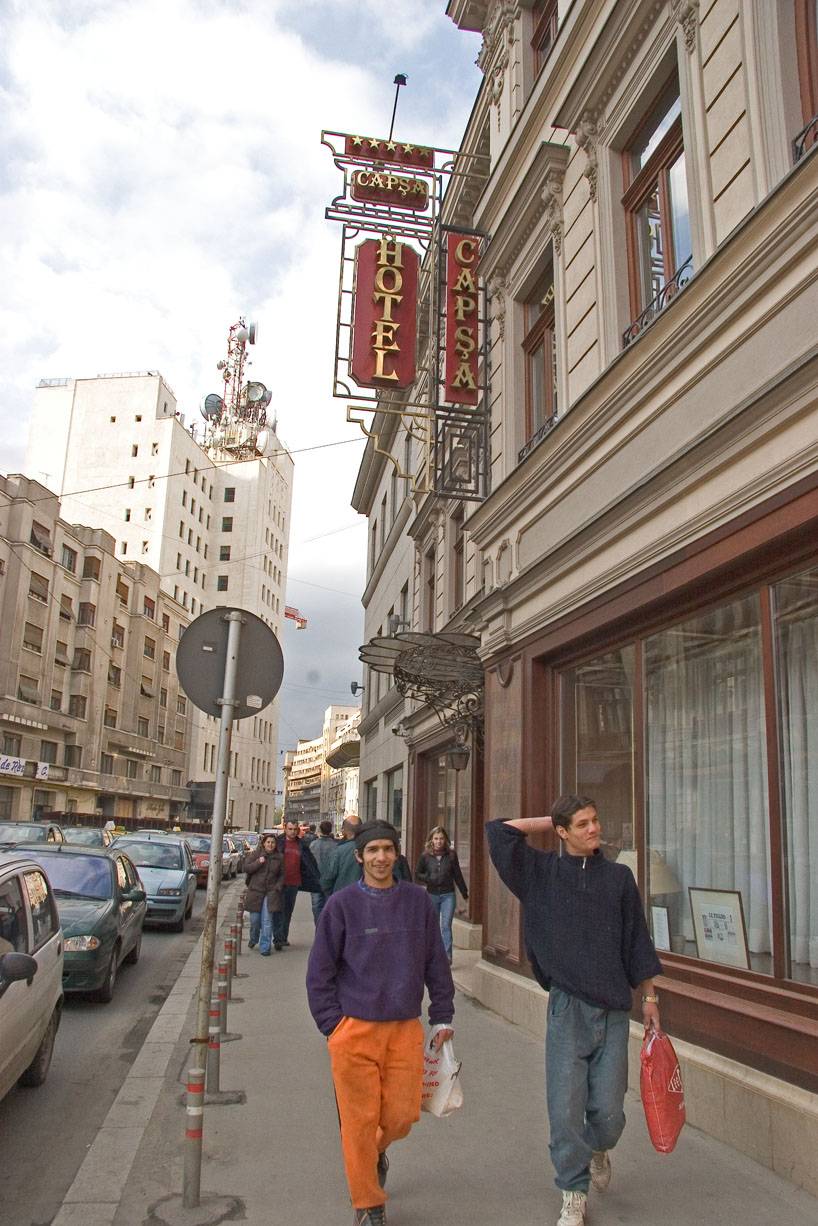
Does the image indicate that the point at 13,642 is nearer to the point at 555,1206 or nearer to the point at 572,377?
the point at 572,377

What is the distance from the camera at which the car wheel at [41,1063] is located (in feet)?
20.9

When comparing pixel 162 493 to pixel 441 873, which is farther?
pixel 162 493

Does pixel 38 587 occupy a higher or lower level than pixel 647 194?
higher

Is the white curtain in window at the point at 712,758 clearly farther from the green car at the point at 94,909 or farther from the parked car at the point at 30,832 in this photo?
the parked car at the point at 30,832

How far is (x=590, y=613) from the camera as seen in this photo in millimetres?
7934

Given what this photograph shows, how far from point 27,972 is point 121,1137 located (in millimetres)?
1103

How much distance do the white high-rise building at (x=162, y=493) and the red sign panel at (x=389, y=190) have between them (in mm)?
57495

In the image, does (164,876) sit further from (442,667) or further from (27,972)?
(27,972)

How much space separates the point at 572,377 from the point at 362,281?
17.1ft

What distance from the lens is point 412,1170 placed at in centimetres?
477

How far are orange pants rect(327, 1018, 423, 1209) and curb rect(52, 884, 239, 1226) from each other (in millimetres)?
1189

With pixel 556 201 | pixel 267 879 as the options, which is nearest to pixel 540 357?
pixel 556 201

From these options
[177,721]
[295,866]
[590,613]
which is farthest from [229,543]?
[590,613]

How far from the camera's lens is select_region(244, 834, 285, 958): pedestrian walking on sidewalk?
13.5 metres
